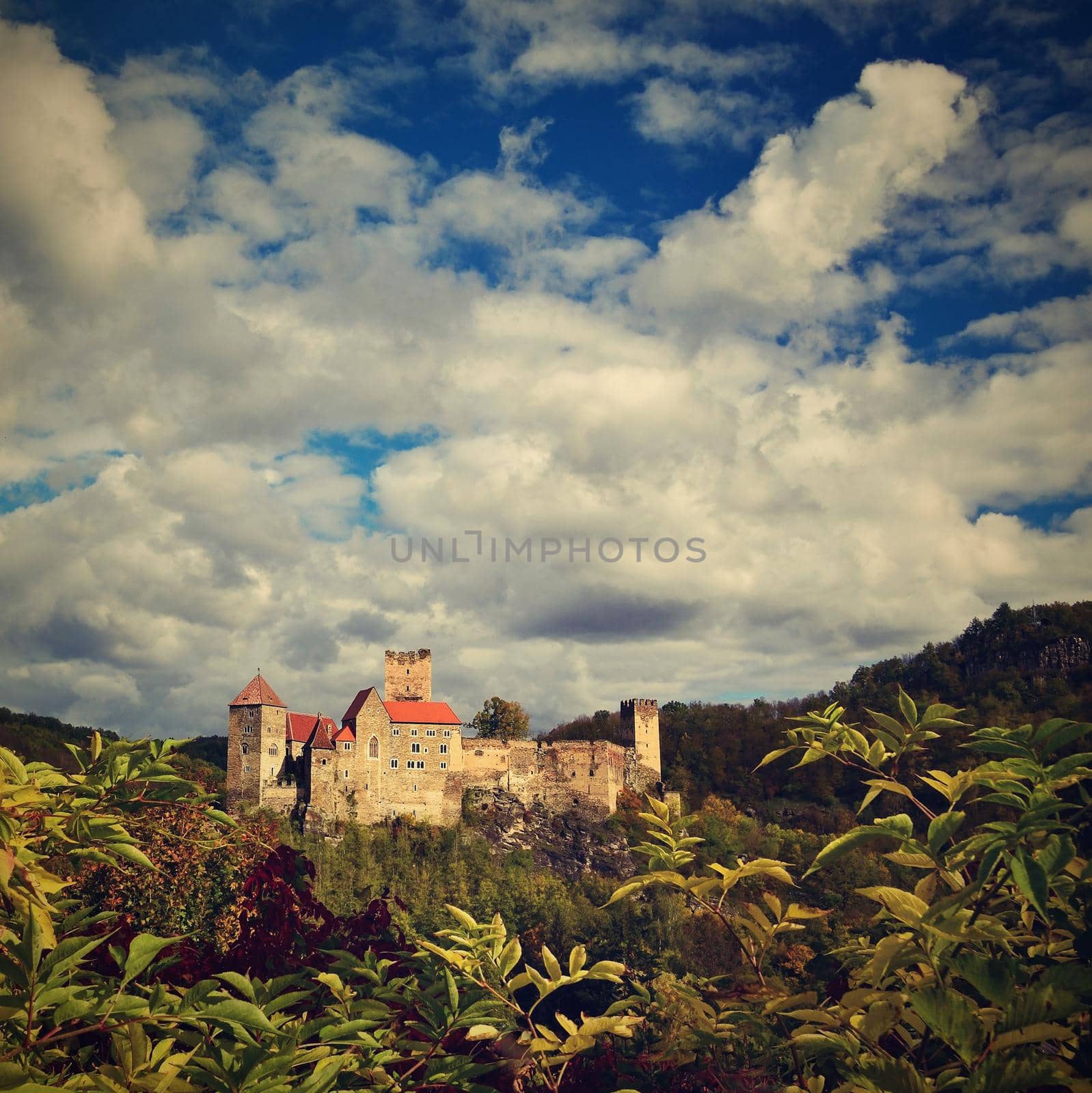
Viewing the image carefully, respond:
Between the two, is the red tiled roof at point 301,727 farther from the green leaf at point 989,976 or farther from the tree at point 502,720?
the green leaf at point 989,976

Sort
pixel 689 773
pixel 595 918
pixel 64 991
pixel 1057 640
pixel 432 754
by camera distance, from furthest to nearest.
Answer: pixel 1057 640, pixel 689 773, pixel 432 754, pixel 595 918, pixel 64 991

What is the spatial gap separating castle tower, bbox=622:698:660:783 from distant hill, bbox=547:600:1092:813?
8.12 metres

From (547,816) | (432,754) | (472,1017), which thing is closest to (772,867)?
(472,1017)

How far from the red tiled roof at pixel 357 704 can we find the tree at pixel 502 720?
2221cm

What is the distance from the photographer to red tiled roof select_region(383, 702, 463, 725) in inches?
2557

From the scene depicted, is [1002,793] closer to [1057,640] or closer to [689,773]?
[689,773]

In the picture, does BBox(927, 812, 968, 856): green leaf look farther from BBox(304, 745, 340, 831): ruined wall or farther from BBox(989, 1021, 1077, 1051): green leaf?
BBox(304, 745, 340, 831): ruined wall

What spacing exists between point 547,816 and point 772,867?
68.3 metres

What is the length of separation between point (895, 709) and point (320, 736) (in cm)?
6446

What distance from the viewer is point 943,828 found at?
3.02 metres

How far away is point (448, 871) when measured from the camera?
57719 mm

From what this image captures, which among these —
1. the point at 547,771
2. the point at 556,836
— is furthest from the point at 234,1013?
the point at 547,771

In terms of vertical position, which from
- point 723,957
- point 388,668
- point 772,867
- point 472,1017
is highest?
point 388,668

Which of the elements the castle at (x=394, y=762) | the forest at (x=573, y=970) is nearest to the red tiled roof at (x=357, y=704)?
the castle at (x=394, y=762)
